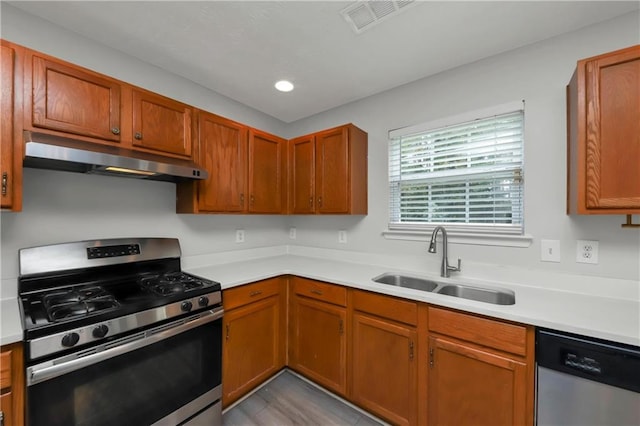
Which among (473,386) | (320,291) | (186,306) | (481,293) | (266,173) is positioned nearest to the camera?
(473,386)

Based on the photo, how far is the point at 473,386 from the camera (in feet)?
4.48

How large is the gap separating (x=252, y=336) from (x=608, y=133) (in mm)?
2440

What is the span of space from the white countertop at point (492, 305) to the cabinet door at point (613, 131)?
0.53 meters

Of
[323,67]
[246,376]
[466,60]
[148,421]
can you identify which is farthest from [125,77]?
[466,60]

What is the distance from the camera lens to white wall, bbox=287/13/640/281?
4.80ft

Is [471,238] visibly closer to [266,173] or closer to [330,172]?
[330,172]

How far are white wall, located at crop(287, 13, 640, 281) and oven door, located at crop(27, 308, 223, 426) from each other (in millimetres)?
1651

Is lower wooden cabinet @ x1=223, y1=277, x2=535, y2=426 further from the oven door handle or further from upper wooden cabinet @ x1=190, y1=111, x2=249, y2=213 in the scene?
upper wooden cabinet @ x1=190, y1=111, x2=249, y2=213

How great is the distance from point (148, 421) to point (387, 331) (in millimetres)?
1396

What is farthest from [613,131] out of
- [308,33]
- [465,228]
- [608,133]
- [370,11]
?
[308,33]

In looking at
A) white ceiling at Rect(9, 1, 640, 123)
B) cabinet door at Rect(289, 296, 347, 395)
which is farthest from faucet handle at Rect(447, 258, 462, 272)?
white ceiling at Rect(9, 1, 640, 123)

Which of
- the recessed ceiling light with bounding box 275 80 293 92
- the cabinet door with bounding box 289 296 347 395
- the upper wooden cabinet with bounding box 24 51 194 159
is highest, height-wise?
the recessed ceiling light with bounding box 275 80 293 92

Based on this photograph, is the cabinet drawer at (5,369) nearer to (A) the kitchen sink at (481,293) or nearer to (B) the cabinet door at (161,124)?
(B) the cabinet door at (161,124)

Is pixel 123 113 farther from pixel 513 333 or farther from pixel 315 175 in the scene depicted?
pixel 513 333
